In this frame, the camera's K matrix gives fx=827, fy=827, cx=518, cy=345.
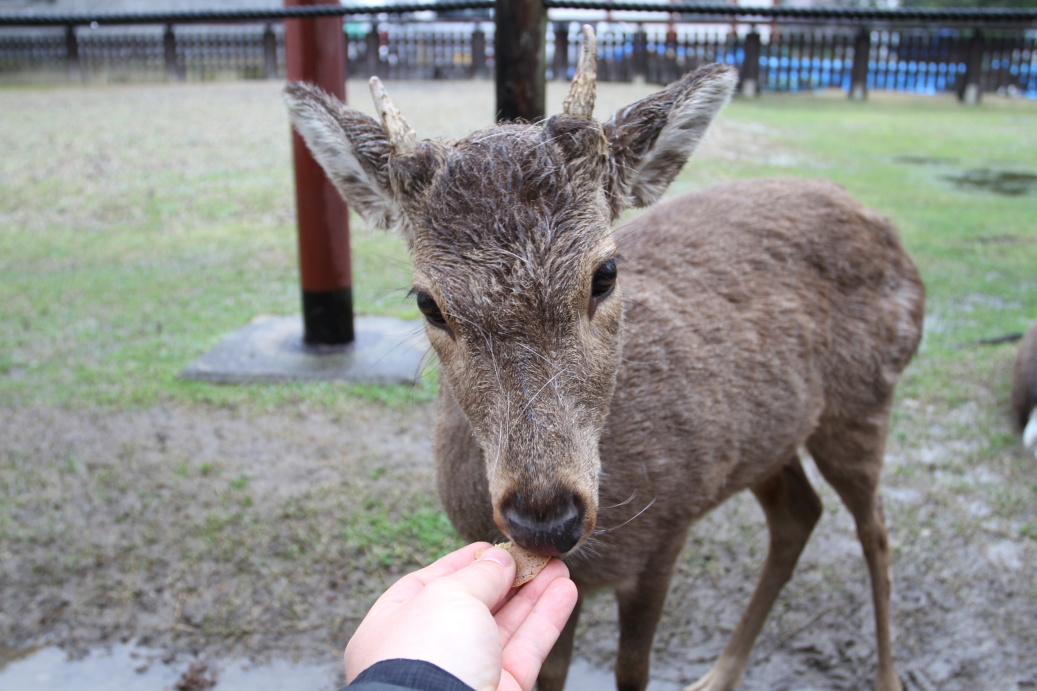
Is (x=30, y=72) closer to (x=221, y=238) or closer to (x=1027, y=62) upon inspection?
(x=221, y=238)

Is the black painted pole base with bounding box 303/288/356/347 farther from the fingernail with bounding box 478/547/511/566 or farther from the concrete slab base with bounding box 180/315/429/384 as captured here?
the fingernail with bounding box 478/547/511/566

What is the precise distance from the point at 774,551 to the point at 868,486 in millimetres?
509

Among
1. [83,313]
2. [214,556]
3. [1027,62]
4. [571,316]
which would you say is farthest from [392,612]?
[1027,62]

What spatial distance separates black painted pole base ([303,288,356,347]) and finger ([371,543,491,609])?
14.7ft

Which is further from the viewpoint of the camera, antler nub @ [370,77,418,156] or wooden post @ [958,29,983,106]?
wooden post @ [958,29,983,106]

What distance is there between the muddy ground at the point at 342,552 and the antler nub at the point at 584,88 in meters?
2.39

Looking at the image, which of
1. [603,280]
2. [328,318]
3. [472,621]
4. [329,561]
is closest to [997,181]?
[328,318]

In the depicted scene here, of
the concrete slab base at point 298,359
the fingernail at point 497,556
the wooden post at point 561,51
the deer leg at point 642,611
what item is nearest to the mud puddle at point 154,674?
the deer leg at point 642,611

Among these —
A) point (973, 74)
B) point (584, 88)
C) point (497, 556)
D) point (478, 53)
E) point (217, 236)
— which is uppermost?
point (478, 53)

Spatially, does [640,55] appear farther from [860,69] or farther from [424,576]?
[424,576]

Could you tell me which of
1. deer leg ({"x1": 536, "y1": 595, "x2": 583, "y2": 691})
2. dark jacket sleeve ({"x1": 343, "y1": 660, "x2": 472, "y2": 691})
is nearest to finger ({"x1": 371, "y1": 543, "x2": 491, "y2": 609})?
dark jacket sleeve ({"x1": 343, "y1": 660, "x2": 472, "y2": 691})

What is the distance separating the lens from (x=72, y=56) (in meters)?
24.5

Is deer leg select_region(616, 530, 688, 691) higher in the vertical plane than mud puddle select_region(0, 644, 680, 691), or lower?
higher

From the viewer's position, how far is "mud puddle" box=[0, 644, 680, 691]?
132 inches
